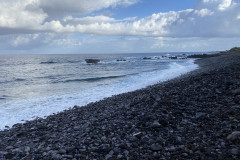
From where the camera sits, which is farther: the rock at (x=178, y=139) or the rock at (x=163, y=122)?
the rock at (x=163, y=122)

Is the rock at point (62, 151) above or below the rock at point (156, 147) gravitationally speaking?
below

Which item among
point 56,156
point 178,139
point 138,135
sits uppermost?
point 178,139

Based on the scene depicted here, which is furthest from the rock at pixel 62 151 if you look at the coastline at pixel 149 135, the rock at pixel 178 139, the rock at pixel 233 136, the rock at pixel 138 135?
the rock at pixel 233 136

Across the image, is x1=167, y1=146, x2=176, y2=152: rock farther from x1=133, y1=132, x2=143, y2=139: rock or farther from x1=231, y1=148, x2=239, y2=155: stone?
x1=231, y1=148, x2=239, y2=155: stone

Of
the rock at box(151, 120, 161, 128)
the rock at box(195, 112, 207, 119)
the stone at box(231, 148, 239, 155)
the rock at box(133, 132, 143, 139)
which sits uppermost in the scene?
the rock at box(195, 112, 207, 119)

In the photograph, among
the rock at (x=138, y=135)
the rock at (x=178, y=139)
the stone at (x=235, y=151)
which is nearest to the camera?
the stone at (x=235, y=151)

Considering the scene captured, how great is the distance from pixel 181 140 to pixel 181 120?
152cm

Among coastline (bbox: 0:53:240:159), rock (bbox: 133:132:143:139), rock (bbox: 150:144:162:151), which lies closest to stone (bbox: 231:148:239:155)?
coastline (bbox: 0:53:240:159)

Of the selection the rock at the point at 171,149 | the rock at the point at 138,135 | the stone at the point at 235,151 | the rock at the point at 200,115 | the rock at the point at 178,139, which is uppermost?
the rock at the point at 200,115

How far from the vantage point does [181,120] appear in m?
6.70

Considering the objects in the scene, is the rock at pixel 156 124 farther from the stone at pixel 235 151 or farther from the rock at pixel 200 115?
the stone at pixel 235 151

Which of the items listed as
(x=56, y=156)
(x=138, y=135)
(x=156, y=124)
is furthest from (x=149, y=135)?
(x=56, y=156)

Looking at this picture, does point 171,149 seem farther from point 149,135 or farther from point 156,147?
point 149,135

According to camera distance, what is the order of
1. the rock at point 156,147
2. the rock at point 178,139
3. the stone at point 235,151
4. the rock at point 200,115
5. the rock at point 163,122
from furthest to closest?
the rock at point 200,115
the rock at point 163,122
the rock at point 178,139
the rock at point 156,147
the stone at point 235,151
